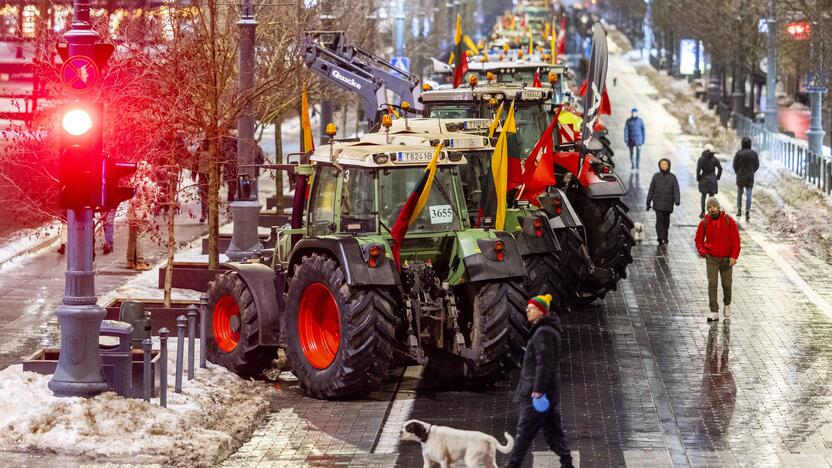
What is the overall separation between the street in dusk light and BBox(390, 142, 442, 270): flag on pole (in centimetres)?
5

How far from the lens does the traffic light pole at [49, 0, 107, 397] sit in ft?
49.3

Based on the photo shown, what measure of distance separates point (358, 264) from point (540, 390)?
366cm

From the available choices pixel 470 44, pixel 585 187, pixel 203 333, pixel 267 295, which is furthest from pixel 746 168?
pixel 203 333

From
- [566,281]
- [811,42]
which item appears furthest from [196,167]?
[811,42]

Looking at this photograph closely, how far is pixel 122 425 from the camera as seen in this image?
14.3 m

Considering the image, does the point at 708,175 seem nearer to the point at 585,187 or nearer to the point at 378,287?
the point at 585,187

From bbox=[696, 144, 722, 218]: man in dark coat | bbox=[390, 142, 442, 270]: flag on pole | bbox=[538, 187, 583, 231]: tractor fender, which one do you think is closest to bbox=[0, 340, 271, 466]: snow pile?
bbox=[390, 142, 442, 270]: flag on pole

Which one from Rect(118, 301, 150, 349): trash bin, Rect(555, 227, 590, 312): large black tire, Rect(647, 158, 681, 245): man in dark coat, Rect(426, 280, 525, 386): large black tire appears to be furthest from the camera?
Rect(647, 158, 681, 245): man in dark coat

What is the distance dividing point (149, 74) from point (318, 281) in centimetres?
559

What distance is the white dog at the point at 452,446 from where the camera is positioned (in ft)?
41.9

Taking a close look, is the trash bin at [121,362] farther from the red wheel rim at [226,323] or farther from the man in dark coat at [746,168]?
the man in dark coat at [746,168]

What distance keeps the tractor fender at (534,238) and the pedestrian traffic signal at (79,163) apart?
18.7 feet

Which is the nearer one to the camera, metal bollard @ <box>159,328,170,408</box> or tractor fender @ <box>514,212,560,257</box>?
metal bollard @ <box>159,328,170,408</box>

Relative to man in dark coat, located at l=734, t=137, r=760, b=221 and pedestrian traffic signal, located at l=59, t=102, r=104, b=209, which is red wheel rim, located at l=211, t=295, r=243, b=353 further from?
man in dark coat, located at l=734, t=137, r=760, b=221
